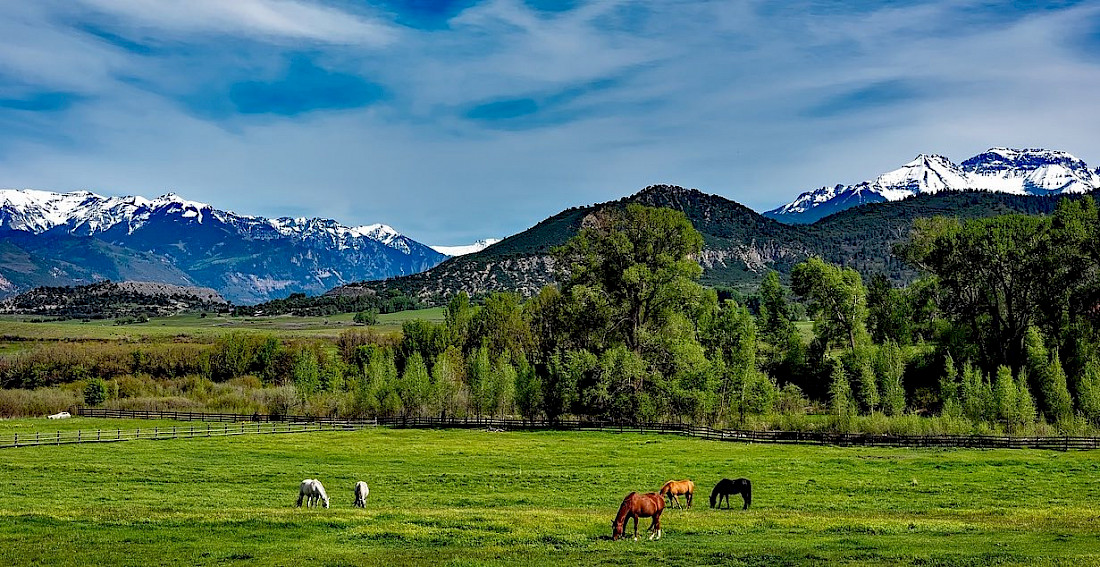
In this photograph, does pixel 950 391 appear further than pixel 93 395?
No

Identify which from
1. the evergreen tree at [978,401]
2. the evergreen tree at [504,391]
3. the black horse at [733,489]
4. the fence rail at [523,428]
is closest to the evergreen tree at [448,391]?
the fence rail at [523,428]

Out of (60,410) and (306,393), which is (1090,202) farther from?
(60,410)

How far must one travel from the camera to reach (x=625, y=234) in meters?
74.0

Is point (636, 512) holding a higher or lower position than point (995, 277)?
lower

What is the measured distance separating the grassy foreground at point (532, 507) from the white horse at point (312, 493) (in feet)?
4.04

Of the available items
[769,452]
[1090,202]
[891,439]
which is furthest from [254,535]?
[1090,202]

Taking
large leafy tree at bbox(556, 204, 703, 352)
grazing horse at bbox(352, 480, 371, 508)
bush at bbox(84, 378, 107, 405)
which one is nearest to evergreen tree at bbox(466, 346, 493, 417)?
large leafy tree at bbox(556, 204, 703, 352)

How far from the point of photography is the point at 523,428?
77.2m

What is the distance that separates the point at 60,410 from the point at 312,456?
6957cm

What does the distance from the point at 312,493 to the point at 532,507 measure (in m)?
8.84

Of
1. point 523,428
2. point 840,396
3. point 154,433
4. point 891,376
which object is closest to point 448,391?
point 523,428

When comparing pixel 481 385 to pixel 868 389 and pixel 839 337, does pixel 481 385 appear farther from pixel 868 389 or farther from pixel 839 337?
pixel 839 337

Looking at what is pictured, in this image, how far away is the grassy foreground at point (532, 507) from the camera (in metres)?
22.2

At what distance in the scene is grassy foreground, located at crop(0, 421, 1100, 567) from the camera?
2220 cm
